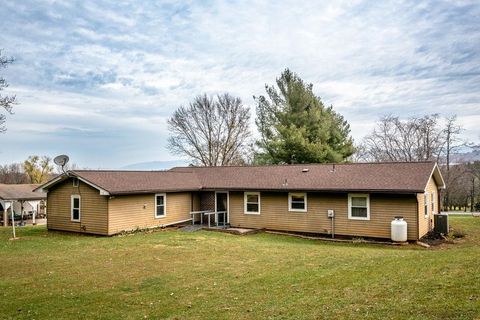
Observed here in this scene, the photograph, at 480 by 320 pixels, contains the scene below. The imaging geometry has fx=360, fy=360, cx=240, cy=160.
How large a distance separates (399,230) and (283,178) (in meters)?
6.51

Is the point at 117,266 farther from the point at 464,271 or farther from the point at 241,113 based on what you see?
the point at 241,113

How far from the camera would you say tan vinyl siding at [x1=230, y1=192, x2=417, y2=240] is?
623 inches

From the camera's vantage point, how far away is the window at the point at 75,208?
18484mm

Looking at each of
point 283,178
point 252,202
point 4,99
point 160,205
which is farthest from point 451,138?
point 4,99

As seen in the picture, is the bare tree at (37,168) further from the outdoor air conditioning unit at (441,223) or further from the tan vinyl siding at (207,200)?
the outdoor air conditioning unit at (441,223)

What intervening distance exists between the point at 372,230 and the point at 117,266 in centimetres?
1123

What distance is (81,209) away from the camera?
18156mm

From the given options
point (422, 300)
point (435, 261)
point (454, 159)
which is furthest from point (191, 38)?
point (454, 159)

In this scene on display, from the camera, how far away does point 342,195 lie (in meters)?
17.2

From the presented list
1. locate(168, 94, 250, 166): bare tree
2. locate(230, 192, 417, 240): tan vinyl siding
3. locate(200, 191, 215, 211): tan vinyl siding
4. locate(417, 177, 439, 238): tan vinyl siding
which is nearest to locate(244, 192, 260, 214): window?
locate(230, 192, 417, 240): tan vinyl siding

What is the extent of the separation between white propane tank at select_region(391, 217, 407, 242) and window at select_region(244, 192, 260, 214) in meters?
6.98

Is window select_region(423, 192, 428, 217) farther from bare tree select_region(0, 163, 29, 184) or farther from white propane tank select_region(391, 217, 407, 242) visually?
bare tree select_region(0, 163, 29, 184)

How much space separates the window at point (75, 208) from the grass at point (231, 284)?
15.6 ft

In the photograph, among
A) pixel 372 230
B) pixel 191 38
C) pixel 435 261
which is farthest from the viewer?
pixel 191 38
